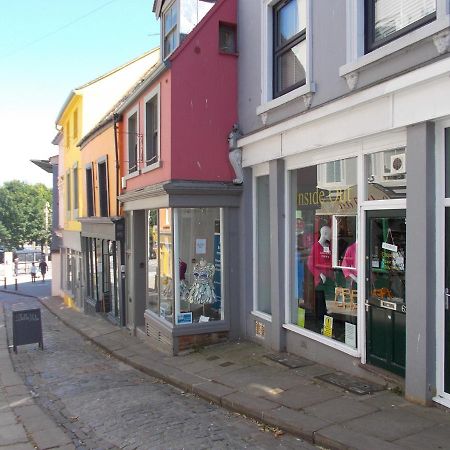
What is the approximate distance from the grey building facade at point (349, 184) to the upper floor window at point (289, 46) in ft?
0.09

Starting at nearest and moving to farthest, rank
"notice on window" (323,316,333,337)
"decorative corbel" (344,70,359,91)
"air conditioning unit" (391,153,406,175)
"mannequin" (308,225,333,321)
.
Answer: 1. "air conditioning unit" (391,153,406,175)
2. "decorative corbel" (344,70,359,91)
3. "notice on window" (323,316,333,337)
4. "mannequin" (308,225,333,321)

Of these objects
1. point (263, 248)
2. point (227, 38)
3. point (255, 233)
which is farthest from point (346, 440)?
point (227, 38)

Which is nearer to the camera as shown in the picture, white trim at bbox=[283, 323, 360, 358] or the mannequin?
white trim at bbox=[283, 323, 360, 358]

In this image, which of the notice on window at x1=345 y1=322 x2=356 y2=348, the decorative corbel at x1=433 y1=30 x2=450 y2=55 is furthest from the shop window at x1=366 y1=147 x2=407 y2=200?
the notice on window at x1=345 y1=322 x2=356 y2=348

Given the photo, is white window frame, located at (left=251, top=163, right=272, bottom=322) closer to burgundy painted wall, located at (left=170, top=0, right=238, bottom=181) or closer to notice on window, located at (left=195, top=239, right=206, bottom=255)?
burgundy painted wall, located at (left=170, top=0, right=238, bottom=181)

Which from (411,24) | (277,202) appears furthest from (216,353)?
(411,24)

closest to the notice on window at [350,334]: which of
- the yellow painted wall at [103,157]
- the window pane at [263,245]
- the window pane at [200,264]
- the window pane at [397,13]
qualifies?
the window pane at [263,245]

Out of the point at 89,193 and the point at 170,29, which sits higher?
the point at 170,29

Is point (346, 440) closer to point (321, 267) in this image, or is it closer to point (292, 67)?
point (321, 267)

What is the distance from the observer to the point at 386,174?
5.93 metres

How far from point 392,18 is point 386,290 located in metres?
3.16

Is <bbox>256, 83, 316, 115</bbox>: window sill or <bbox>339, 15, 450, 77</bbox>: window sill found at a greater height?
<bbox>339, 15, 450, 77</bbox>: window sill

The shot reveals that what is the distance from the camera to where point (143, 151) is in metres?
10.8

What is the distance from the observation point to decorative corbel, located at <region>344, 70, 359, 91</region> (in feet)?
19.8
